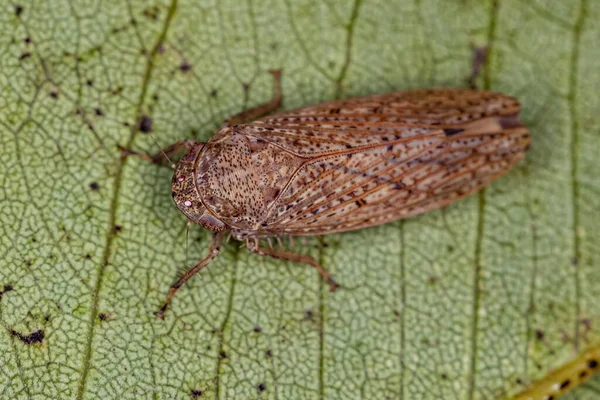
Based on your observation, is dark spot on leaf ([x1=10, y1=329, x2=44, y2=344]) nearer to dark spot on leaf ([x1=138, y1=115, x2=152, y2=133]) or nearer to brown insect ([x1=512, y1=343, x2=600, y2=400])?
dark spot on leaf ([x1=138, y1=115, x2=152, y2=133])

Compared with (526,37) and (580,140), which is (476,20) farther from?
(580,140)

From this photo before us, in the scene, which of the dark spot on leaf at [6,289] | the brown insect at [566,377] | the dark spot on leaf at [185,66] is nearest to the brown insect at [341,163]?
the dark spot on leaf at [185,66]

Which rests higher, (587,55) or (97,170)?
(587,55)

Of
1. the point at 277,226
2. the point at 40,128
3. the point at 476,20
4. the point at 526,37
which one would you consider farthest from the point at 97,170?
the point at 526,37

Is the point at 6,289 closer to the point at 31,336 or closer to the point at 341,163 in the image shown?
the point at 31,336

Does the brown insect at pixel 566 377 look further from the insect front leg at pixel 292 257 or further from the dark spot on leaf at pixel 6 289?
the dark spot on leaf at pixel 6 289

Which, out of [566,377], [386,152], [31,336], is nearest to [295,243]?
[386,152]
